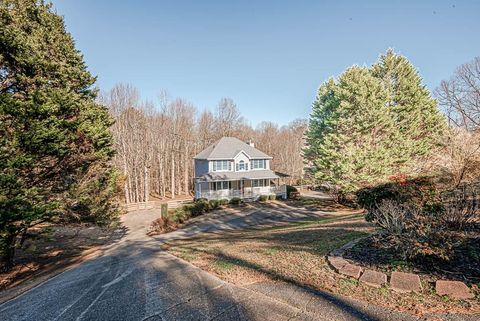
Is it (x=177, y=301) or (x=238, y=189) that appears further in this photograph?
(x=238, y=189)

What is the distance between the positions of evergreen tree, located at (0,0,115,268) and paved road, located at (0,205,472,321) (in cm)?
393

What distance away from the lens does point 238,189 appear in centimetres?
2709

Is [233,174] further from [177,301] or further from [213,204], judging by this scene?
[177,301]

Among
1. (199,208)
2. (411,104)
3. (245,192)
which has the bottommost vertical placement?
(199,208)

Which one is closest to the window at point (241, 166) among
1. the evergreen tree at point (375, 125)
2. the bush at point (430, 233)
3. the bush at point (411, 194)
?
the evergreen tree at point (375, 125)

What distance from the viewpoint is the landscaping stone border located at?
11.1ft

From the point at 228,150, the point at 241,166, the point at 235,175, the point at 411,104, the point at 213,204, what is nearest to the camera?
the point at 411,104

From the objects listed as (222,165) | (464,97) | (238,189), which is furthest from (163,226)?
(464,97)

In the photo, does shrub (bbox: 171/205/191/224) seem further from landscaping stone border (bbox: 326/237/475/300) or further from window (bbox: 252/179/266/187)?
landscaping stone border (bbox: 326/237/475/300)

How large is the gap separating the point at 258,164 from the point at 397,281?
25382 mm

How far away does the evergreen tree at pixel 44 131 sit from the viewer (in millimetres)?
7742

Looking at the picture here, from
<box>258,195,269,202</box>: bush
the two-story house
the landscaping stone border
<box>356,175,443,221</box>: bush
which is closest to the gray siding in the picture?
the two-story house

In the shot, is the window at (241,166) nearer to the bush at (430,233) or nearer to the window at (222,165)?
the window at (222,165)

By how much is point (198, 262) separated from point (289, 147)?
39156 mm
